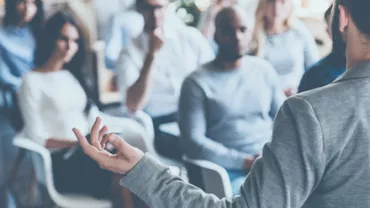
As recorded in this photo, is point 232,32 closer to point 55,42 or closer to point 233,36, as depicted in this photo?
point 233,36

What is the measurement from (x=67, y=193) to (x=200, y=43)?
2.31ft

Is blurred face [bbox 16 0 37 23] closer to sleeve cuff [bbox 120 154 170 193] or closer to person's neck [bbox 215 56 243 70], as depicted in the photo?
person's neck [bbox 215 56 243 70]

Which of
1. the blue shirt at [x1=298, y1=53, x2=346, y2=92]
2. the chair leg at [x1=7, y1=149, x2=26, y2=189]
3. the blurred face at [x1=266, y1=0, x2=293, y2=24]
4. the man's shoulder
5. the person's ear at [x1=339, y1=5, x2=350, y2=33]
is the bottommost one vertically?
the chair leg at [x1=7, y1=149, x2=26, y2=189]

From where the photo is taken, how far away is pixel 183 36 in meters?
1.78

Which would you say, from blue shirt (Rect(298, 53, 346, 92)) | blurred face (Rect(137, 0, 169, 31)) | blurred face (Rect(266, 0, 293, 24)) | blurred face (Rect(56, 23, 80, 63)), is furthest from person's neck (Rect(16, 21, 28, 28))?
blue shirt (Rect(298, 53, 346, 92))

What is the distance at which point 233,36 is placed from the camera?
1868mm

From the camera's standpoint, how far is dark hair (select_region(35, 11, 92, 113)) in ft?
5.08

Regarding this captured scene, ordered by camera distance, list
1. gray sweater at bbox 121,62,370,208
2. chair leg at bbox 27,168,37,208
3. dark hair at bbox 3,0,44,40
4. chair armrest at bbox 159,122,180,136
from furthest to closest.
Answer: chair armrest at bbox 159,122,180,136
chair leg at bbox 27,168,37,208
dark hair at bbox 3,0,44,40
gray sweater at bbox 121,62,370,208

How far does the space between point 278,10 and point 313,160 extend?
140 centimetres

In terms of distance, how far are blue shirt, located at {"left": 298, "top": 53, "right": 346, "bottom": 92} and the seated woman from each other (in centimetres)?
91

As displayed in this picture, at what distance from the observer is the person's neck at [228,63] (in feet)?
6.10

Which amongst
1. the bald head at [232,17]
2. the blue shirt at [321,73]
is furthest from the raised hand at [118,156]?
the blue shirt at [321,73]

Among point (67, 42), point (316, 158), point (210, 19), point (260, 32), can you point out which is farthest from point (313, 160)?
point (260, 32)

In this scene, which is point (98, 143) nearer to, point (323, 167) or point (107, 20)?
point (323, 167)
